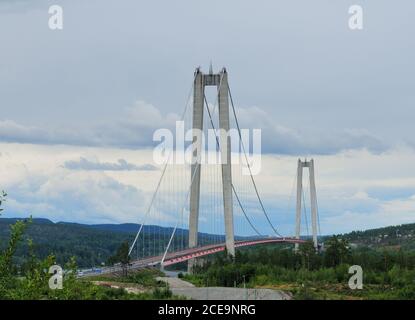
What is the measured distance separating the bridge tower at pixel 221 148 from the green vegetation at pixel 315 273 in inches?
84.1

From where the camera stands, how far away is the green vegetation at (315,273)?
42656mm

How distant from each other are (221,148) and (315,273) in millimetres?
9925

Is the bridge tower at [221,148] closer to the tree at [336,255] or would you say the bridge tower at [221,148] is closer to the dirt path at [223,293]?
the tree at [336,255]

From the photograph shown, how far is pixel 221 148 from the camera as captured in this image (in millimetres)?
53938

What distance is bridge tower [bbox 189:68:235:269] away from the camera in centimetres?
5381

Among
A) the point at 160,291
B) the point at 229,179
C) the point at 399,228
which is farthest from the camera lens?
the point at 399,228

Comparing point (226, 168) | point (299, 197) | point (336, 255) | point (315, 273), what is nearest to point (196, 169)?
point (226, 168)

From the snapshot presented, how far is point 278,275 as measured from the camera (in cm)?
5016

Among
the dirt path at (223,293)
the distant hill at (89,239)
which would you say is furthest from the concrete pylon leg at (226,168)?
the distant hill at (89,239)

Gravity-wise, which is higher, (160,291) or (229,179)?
(229,179)

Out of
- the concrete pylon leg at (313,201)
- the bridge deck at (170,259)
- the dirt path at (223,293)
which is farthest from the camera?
the concrete pylon leg at (313,201)

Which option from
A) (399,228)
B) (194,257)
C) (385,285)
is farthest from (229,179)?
(399,228)

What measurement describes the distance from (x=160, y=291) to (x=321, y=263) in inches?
748
